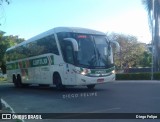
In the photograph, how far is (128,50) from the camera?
60375 millimetres

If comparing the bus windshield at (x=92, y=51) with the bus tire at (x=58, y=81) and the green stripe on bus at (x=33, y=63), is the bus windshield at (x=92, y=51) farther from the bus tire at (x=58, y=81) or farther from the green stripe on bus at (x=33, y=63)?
the green stripe on bus at (x=33, y=63)

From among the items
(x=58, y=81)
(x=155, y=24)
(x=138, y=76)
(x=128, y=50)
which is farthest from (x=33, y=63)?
(x=128, y=50)

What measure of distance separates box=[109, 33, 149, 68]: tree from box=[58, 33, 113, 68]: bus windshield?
41.0 meters

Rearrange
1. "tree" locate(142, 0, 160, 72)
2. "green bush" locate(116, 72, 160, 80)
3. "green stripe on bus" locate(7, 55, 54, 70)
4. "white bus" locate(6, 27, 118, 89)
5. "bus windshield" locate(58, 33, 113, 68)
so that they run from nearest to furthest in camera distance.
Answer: "white bus" locate(6, 27, 118, 89) < "bus windshield" locate(58, 33, 113, 68) < "green stripe on bus" locate(7, 55, 54, 70) < "green bush" locate(116, 72, 160, 80) < "tree" locate(142, 0, 160, 72)

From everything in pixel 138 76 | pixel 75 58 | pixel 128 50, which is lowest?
pixel 138 76

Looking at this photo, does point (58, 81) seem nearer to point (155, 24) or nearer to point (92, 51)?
point (92, 51)

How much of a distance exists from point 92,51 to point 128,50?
43.8 m

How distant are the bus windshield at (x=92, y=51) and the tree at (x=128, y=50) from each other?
41.0 meters

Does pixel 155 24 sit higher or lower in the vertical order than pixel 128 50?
higher

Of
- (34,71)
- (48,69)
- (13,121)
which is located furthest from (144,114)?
(34,71)

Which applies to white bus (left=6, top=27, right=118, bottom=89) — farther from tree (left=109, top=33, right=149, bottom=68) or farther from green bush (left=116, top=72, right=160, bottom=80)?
tree (left=109, top=33, right=149, bottom=68)

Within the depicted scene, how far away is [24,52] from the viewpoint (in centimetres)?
2573

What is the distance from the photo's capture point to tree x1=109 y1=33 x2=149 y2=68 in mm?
59844

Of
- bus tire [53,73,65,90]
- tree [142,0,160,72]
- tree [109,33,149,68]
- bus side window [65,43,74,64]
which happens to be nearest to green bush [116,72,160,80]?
tree [142,0,160,72]
